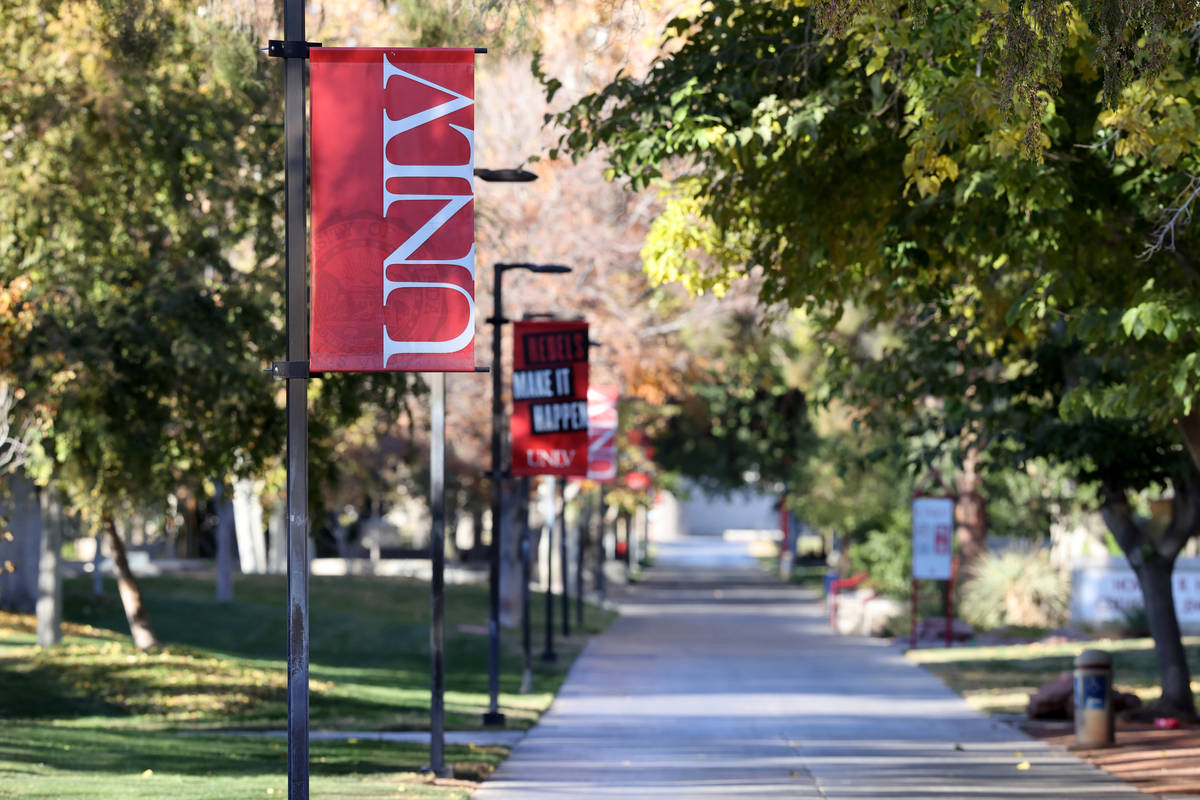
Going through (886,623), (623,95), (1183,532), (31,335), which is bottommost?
(886,623)

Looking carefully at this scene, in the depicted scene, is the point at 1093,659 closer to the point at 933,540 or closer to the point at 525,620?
the point at 525,620

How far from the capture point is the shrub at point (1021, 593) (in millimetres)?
34531

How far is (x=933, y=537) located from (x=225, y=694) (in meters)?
15.5

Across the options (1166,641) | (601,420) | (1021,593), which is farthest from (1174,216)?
(1021,593)

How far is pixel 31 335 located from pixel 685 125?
10014mm

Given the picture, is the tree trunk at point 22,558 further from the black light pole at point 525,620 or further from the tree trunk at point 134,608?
the black light pole at point 525,620

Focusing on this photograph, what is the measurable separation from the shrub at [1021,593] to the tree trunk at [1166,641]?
1491cm

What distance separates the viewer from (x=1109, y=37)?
352 inches

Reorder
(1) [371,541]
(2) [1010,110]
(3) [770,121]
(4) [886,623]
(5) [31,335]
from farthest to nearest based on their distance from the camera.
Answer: (1) [371,541], (4) [886,623], (5) [31,335], (3) [770,121], (2) [1010,110]

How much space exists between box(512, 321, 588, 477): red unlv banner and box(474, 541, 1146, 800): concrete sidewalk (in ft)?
10.3

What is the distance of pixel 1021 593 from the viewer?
34812 millimetres

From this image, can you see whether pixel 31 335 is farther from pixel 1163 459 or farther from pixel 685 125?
pixel 1163 459

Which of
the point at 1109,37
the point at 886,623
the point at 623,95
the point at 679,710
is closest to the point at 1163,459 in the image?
the point at 679,710

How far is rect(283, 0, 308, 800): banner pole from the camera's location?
8492 millimetres
